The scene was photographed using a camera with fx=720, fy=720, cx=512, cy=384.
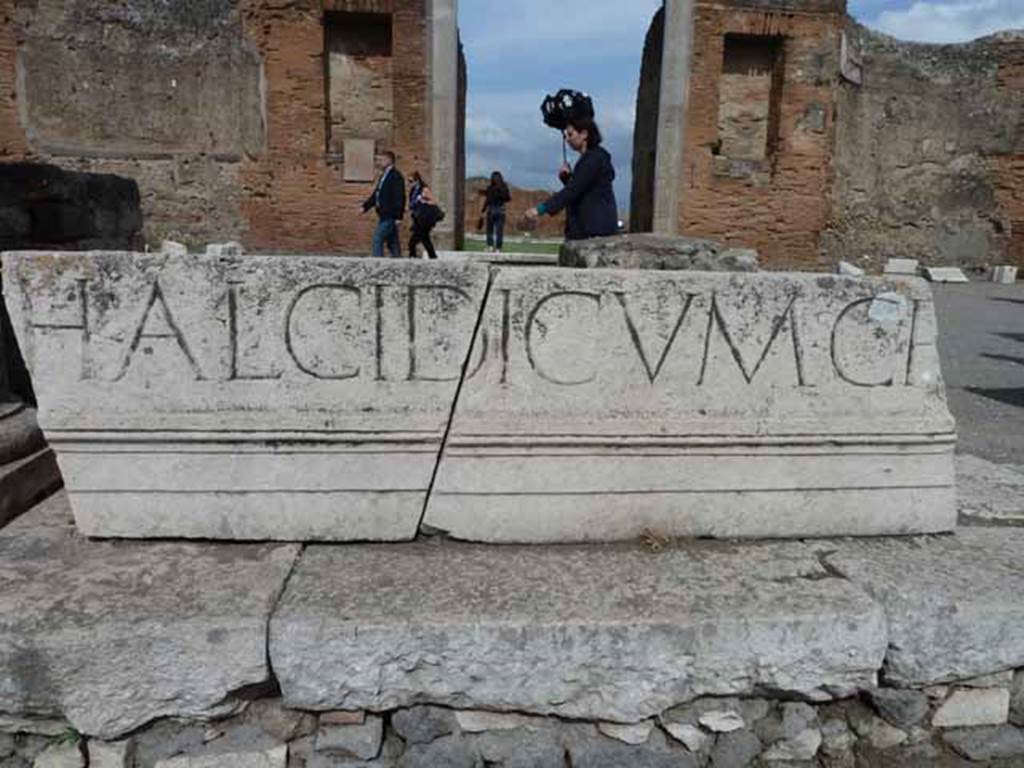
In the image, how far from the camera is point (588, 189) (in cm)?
358

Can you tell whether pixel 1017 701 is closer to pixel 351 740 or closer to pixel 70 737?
pixel 351 740

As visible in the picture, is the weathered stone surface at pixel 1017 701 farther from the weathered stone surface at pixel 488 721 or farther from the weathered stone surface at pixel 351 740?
the weathered stone surface at pixel 351 740

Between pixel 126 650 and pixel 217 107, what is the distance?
11176 mm

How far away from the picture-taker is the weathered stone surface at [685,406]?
72.4 inches

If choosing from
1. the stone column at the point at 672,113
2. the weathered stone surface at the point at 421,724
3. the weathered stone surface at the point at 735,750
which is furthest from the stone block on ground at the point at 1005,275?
the weathered stone surface at the point at 421,724

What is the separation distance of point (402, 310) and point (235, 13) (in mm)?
10998

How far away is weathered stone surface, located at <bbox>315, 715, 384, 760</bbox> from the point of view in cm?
→ 157

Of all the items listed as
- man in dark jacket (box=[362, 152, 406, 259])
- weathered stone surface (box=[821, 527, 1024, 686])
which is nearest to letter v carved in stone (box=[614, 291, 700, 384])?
weathered stone surface (box=[821, 527, 1024, 686])

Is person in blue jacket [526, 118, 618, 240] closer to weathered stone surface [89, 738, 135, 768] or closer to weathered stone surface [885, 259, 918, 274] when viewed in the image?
weathered stone surface [89, 738, 135, 768]

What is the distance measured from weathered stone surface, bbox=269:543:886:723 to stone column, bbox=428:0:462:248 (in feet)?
32.4

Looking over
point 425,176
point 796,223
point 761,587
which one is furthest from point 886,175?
point 761,587

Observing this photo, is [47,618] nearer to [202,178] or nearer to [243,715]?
[243,715]

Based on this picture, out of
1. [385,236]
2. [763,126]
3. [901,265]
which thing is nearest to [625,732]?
[385,236]

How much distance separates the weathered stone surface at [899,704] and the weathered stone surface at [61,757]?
1.77 m
